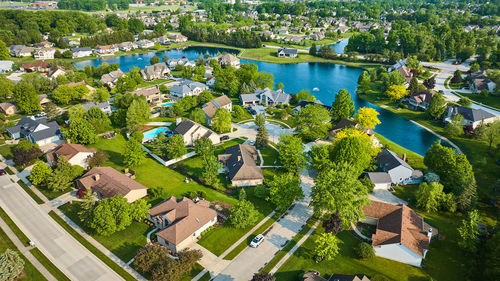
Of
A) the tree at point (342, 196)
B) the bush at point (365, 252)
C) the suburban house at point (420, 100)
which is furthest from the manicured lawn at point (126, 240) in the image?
the suburban house at point (420, 100)

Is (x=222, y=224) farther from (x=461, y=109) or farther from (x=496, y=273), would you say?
(x=461, y=109)

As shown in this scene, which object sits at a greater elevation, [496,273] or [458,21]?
[458,21]

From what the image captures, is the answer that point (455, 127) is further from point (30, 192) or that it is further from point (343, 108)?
point (30, 192)

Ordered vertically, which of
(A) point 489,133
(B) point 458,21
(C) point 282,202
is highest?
(B) point 458,21

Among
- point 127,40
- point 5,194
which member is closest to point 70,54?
point 127,40

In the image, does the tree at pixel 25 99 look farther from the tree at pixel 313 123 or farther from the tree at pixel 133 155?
the tree at pixel 313 123
